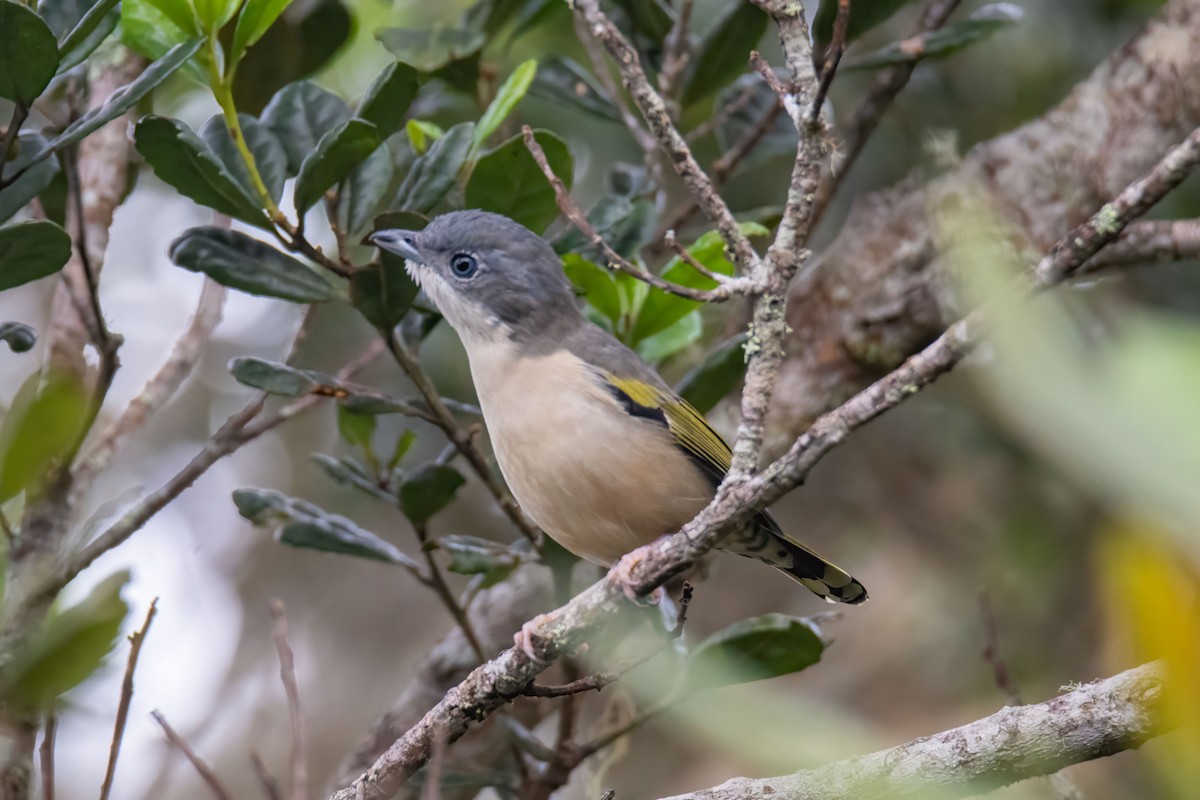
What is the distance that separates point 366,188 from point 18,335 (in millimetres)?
1007

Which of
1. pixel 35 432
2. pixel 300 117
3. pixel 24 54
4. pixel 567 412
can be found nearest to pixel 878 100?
pixel 567 412

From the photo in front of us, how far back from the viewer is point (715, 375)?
3.74 meters

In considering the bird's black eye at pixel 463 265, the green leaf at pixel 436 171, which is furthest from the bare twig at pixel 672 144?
the bird's black eye at pixel 463 265

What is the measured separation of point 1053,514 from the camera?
554 cm

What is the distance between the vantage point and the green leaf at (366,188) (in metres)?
3.39

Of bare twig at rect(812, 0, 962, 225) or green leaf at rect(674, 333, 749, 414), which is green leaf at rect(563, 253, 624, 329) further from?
bare twig at rect(812, 0, 962, 225)

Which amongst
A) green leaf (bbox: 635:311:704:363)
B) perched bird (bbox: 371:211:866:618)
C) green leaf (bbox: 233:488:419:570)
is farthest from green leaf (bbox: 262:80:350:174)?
green leaf (bbox: 635:311:704:363)

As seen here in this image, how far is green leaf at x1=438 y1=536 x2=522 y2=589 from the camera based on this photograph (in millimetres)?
3562

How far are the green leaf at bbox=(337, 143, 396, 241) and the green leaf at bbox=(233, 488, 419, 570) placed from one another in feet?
2.72

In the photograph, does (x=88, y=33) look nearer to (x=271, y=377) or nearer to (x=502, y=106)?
(x=271, y=377)

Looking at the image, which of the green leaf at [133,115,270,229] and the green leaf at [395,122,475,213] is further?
the green leaf at [395,122,475,213]

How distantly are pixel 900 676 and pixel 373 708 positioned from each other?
303 cm

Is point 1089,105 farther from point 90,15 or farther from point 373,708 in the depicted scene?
point 373,708

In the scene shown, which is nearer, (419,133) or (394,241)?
(394,241)
